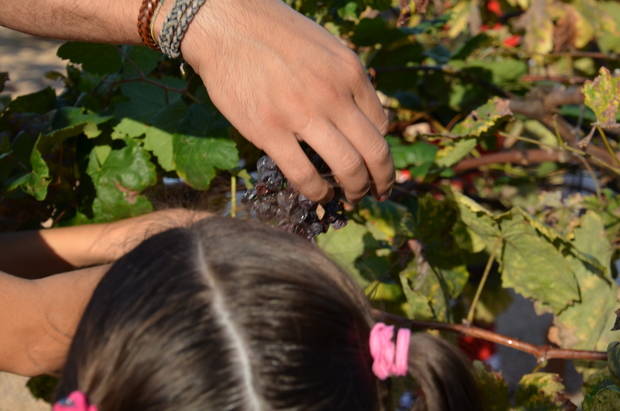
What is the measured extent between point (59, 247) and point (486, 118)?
0.84 m

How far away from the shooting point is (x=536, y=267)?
4.73 feet

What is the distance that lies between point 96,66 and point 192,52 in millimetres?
575

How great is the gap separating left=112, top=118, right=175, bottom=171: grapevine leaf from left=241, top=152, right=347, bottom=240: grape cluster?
41 centimetres

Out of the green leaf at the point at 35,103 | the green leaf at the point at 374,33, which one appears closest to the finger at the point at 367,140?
the green leaf at the point at 374,33

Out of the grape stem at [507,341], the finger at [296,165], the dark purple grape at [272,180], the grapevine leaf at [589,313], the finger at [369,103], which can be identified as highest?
the finger at [369,103]

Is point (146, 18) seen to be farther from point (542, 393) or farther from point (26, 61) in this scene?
point (26, 61)

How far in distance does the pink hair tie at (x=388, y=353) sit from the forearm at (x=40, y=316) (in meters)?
0.44

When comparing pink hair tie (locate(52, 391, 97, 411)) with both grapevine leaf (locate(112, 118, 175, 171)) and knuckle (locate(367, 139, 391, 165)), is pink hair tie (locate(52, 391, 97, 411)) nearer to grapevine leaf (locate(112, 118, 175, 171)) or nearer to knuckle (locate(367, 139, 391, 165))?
knuckle (locate(367, 139, 391, 165))

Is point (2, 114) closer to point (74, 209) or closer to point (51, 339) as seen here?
point (74, 209)

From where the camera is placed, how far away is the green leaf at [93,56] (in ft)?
4.71

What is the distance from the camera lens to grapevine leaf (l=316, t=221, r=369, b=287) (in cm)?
151

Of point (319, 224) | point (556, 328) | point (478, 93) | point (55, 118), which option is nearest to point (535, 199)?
point (478, 93)

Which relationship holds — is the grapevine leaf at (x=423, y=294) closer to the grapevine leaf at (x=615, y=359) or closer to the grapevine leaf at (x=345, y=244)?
the grapevine leaf at (x=345, y=244)

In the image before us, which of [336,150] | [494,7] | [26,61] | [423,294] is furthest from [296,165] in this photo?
[26,61]
